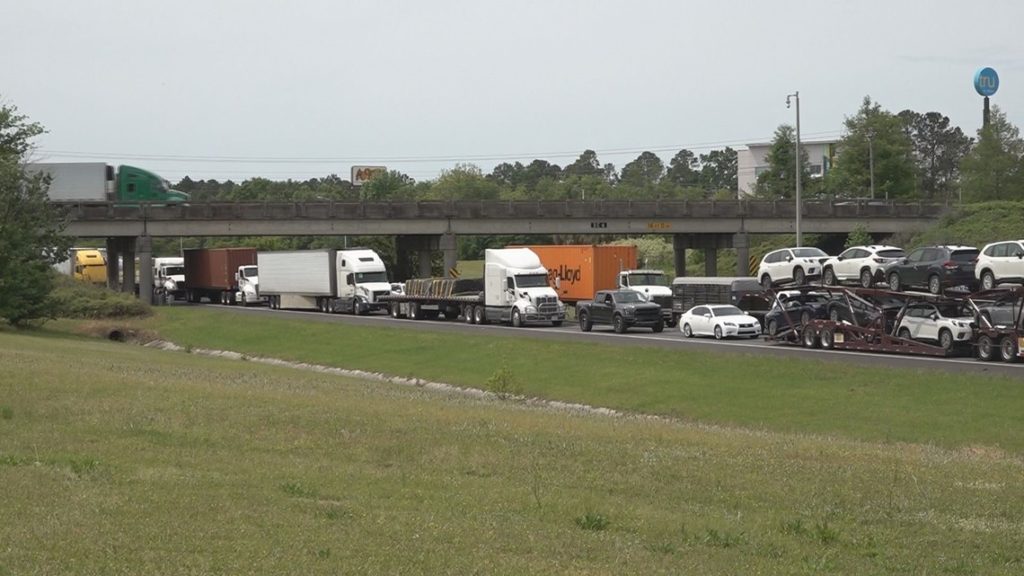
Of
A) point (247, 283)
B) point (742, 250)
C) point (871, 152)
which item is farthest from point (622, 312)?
point (871, 152)

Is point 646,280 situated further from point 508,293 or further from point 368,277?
point 368,277

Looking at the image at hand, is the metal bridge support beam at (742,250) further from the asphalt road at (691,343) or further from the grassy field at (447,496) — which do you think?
the grassy field at (447,496)

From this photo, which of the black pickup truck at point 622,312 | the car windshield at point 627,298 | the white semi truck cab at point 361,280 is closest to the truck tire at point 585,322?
the black pickup truck at point 622,312

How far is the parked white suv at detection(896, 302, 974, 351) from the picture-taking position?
4262 centimetres

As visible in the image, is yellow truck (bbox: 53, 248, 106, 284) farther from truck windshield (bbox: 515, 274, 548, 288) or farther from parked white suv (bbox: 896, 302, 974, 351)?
Answer: parked white suv (bbox: 896, 302, 974, 351)

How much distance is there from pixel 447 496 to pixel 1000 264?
119 feet

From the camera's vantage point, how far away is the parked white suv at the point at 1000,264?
1743 inches

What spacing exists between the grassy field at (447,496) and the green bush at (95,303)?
5372 cm

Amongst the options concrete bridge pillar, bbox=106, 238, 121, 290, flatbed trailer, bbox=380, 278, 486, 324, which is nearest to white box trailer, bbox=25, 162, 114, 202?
concrete bridge pillar, bbox=106, 238, 121, 290

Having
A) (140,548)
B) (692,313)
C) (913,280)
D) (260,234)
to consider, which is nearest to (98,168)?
(260,234)

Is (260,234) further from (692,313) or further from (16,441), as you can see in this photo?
(16,441)

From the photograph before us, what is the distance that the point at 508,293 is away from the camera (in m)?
66.5

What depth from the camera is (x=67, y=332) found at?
209 feet

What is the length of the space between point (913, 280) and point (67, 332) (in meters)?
39.7
